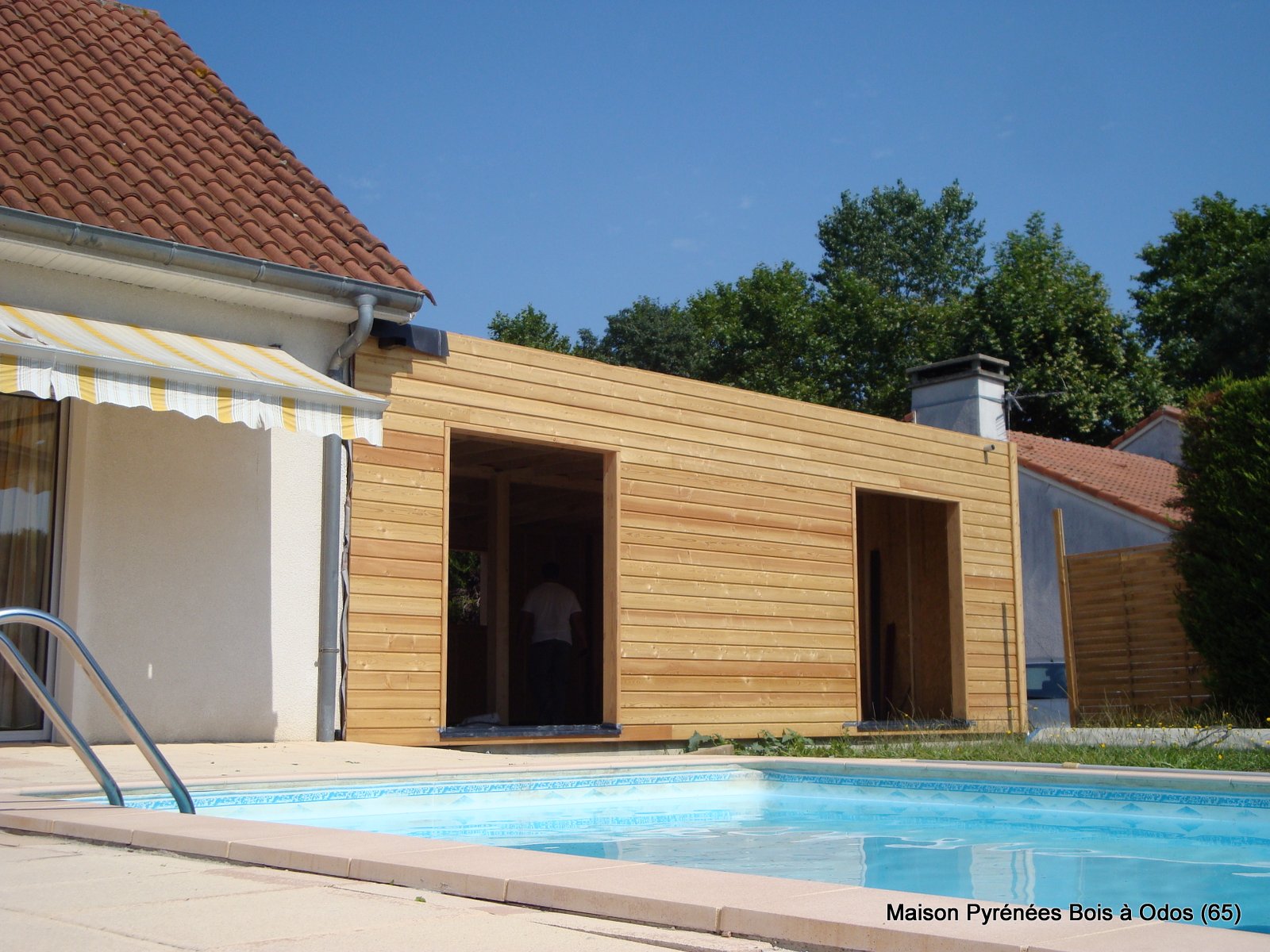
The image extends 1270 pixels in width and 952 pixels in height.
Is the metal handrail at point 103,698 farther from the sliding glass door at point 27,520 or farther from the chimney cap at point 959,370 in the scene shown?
the chimney cap at point 959,370

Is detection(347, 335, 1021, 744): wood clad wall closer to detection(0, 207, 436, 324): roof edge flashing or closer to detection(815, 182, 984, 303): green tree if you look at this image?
detection(0, 207, 436, 324): roof edge flashing

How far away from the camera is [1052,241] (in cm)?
4519

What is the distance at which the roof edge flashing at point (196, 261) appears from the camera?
7512mm

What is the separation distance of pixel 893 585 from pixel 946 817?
8326mm

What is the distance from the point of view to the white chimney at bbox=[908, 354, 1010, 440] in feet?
54.6

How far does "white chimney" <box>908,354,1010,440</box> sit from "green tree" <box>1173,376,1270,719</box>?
8.72 ft

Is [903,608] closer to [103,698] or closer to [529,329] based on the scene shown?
[103,698]

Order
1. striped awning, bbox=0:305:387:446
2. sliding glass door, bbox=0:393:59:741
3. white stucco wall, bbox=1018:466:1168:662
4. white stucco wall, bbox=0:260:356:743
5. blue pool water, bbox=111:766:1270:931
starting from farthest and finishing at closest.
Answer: white stucco wall, bbox=1018:466:1168:662
white stucco wall, bbox=0:260:356:743
sliding glass door, bbox=0:393:59:741
striped awning, bbox=0:305:387:446
blue pool water, bbox=111:766:1270:931

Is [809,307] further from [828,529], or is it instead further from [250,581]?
[250,581]

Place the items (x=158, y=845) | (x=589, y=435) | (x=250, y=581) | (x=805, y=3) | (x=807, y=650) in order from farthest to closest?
(x=805, y=3)
(x=807, y=650)
(x=589, y=435)
(x=250, y=581)
(x=158, y=845)

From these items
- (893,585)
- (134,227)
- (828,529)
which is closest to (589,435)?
(828,529)

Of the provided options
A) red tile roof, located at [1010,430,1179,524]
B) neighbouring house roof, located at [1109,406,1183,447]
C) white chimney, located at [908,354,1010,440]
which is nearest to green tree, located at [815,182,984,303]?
neighbouring house roof, located at [1109,406,1183,447]

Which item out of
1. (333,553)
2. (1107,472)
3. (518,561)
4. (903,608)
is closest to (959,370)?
(903,608)

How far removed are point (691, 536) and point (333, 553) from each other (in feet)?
12.0
